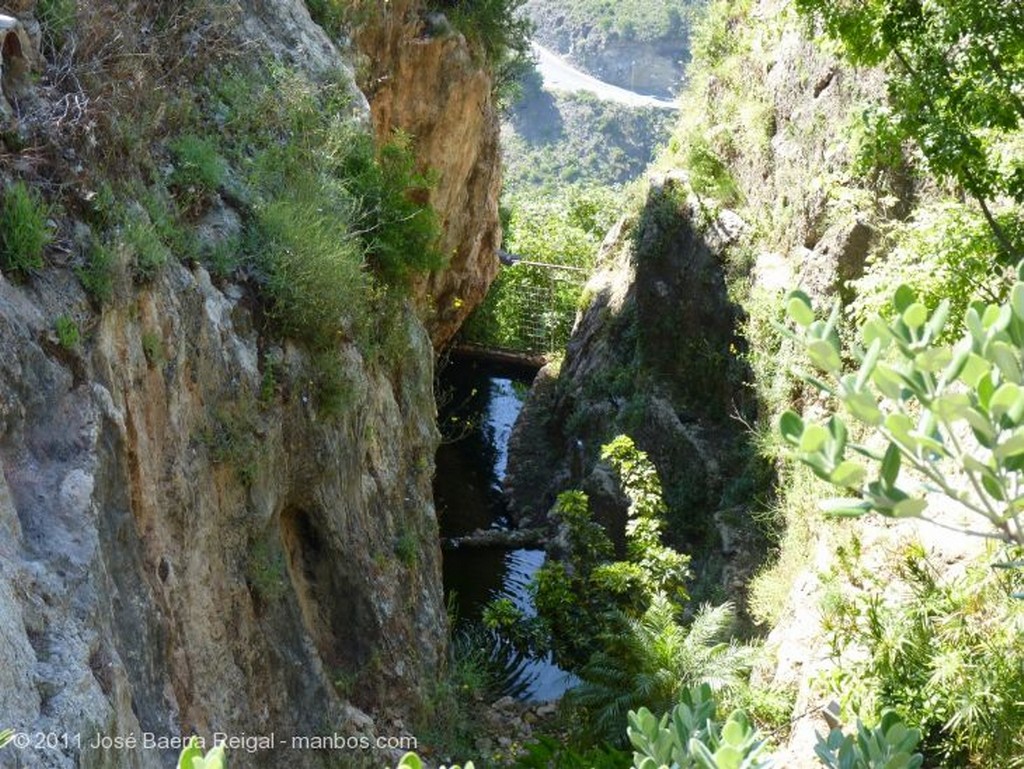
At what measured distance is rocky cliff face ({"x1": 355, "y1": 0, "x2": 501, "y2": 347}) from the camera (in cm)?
1345

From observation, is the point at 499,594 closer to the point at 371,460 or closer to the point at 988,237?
the point at 371,460

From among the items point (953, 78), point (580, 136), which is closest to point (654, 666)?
point (953, 78)

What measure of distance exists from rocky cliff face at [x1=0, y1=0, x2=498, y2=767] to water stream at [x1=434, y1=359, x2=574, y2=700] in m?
4.01

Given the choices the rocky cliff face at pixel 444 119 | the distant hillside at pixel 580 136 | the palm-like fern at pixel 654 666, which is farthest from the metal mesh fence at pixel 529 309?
the distant hillside at pixel 580 136

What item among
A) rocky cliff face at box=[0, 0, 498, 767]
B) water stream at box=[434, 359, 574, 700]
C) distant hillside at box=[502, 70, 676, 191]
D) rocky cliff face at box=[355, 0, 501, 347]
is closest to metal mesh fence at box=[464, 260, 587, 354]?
water stream at box=[434, 359, 574, 700]

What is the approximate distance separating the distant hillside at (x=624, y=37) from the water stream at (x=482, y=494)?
6080 centimetres

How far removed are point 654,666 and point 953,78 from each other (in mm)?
5470

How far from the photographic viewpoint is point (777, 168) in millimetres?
13852

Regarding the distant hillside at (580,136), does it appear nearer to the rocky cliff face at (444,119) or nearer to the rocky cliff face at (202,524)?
the rocky cliff face at (444,119)

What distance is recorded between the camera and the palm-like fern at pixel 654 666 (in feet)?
29.0

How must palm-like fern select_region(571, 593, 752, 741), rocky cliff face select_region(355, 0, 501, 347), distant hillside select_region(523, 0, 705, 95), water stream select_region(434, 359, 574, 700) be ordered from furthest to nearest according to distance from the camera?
1. distant hillside select_region(523, 0, 705, 95)
2. water stream select_region(434, 359, 574, 700)
3. rocky cliff face select_region(355, 0, 501, 347)
4. palm-like fern select_region(571, 593, 752, 741)

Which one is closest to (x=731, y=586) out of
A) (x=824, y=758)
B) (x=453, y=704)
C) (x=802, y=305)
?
(x=453, y=704)

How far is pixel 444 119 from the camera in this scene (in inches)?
597

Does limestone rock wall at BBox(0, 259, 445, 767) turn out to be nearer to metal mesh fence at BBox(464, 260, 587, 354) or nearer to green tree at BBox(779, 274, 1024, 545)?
green tree at BBox(779, 274, 1024, 545)
